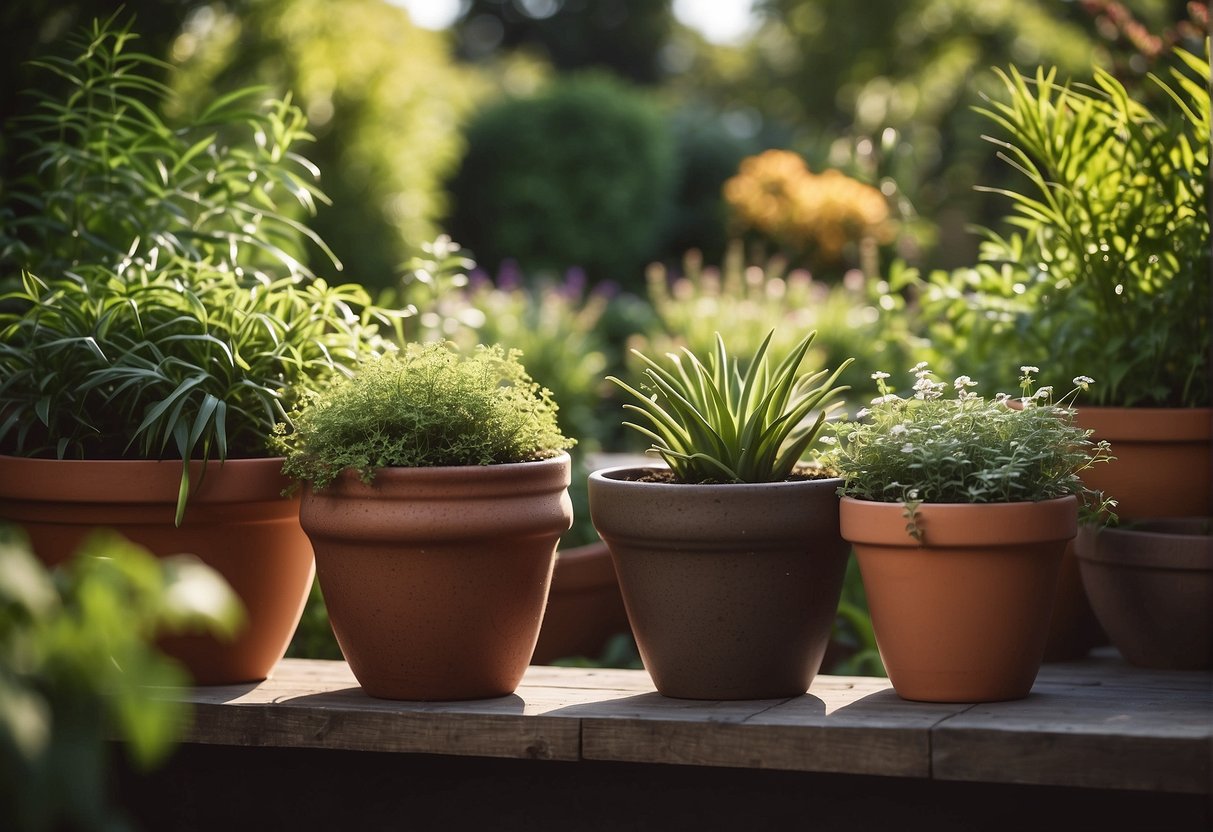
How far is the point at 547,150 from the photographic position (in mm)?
13742

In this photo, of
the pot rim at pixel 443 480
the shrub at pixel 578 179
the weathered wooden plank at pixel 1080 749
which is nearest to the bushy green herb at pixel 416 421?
the pot rim at pixel 443 480

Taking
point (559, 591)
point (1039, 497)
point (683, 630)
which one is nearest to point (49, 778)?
point (683, 630)

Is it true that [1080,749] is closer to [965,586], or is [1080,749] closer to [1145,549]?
[965,586]

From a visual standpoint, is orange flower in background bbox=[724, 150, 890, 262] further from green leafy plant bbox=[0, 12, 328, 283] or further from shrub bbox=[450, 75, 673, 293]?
green leafy plant bbox=[0, 12, 328, 283]

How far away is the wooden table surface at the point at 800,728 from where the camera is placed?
1861 millimetres

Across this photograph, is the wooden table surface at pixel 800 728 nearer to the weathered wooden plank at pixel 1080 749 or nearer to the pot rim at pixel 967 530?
the weathered wooden plank at pixel 1080 749

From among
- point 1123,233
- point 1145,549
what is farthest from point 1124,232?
point 1145,549

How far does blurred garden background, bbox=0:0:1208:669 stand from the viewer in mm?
3576

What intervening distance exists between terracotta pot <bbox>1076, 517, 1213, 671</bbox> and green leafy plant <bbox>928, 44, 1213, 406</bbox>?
352 mm

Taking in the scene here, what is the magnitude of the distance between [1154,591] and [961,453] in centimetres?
69

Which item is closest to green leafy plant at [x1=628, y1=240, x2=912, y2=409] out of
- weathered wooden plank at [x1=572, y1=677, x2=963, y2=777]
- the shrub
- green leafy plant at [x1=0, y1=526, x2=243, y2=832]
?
weathered wooden plank at [x1=572, y1=677, x2=963, y2=777]

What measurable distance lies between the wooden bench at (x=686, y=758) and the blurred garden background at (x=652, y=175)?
890mm

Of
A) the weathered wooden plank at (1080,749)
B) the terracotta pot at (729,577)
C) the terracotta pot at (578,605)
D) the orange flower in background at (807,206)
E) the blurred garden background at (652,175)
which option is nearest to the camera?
the weathered wooden plank at (1080,749)

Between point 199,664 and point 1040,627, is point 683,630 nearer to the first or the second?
point 1040,627
